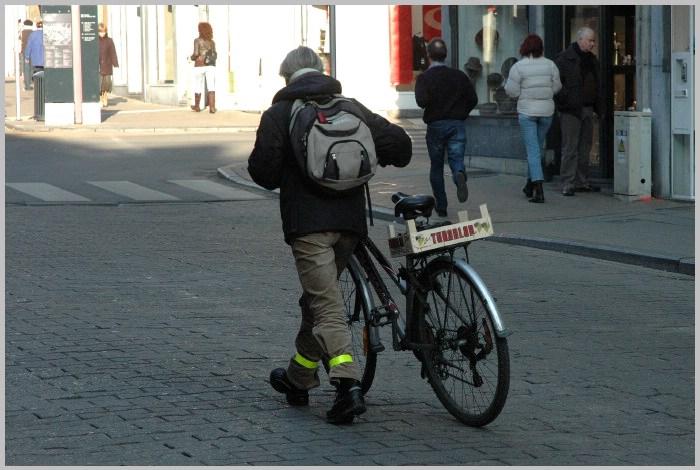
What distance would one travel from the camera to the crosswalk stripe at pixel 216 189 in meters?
16.7

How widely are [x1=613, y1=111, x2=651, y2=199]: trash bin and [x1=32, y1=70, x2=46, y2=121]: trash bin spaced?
1464 centimetres

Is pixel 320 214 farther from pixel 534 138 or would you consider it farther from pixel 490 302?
pixel 534 138

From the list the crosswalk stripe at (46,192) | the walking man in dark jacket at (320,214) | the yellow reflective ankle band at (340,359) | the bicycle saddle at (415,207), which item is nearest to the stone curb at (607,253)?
the bicycle saddle at (415,207)

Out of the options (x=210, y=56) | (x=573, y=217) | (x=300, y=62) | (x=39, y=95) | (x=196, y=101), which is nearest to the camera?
(x=300, y=62)

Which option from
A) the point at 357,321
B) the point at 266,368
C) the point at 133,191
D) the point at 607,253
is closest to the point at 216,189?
the point at 133,191

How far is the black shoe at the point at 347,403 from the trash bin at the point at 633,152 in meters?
9.26

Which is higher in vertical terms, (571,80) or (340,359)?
(571,80)

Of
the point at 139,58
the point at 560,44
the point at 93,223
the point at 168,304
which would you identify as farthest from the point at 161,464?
the point at 139,58

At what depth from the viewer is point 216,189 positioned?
57.0 ft

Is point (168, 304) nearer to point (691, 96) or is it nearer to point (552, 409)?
point (552, 409)

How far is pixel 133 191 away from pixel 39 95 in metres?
11.1

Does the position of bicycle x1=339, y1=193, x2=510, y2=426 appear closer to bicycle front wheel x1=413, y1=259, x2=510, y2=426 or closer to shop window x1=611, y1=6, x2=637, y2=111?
bicycle front wheel x1=413, y1=259, x2=510, y2=426

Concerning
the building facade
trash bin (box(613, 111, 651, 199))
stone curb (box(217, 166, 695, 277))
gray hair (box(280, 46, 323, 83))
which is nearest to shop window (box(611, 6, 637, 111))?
the building facade

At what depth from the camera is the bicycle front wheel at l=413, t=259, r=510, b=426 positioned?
591 centimetres
